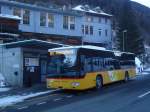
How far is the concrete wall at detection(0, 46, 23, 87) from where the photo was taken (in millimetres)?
26406

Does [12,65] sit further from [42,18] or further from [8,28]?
[42,18]

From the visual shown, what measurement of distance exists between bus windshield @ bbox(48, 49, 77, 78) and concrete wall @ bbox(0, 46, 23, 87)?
4167mm

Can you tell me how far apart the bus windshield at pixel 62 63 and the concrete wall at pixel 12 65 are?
417 centimetres

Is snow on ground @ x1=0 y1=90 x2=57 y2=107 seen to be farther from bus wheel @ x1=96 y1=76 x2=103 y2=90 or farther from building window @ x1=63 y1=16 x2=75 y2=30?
building window @ x1=63 y1=16 x2=75 y2=30

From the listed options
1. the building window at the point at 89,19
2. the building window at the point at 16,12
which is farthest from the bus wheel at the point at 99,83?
the building window at the point at 89,19

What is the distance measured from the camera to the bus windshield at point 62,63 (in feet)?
72.0

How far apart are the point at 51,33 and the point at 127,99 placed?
34375mm

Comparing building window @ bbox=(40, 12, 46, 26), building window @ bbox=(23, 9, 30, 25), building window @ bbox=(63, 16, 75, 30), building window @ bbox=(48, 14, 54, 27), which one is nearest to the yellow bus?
building window @ bbox=(23, 9, 30, 25)

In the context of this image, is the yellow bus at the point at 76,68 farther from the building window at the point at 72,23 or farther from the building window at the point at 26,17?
the building window at the point at 72,23

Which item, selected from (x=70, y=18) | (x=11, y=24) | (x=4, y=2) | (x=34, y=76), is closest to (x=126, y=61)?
(x=34, y=76)

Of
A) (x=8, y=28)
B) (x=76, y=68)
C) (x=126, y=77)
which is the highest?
(x=8, y=28)

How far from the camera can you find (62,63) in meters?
22.2

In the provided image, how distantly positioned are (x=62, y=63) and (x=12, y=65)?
238 inches

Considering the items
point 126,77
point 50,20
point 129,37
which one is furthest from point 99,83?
point 129,37
